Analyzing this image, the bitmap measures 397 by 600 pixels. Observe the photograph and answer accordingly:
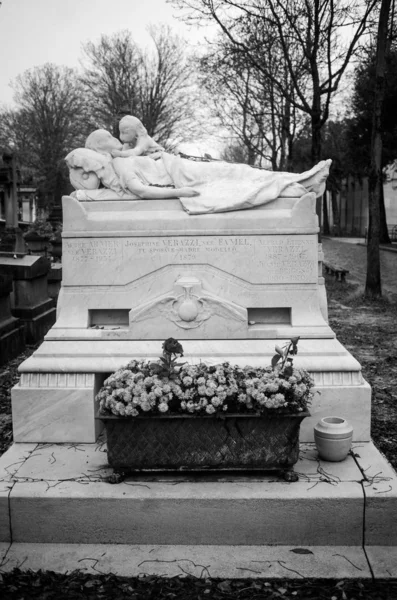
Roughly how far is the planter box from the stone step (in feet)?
0.46

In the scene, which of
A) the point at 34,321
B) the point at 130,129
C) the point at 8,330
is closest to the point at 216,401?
the point at 130,129

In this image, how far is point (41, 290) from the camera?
11797 millimetres

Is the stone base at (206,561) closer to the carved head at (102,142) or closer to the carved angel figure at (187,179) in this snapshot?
the carved angel figure at (187,179)

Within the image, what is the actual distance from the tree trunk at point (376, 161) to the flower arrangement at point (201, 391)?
11.0 m

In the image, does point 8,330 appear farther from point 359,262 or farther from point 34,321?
point 359,262

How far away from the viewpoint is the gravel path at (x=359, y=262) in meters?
18.4

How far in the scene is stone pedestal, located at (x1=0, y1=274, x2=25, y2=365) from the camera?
30.9 ft

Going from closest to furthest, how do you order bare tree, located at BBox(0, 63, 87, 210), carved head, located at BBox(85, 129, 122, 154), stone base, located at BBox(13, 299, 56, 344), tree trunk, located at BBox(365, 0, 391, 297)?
carved head, located at BBox(85, 129, 122, 154)
stone base, located at BBox(13, 299, 56, 344)
tree trunk, located at BBox(365, 0, 391, 297)
bare tree, located at BBox(0, 63, 87, 210)

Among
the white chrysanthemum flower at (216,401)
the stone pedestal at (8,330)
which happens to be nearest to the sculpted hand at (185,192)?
the white chrysanthemum flower at (216,401)

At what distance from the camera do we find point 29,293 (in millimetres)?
11156

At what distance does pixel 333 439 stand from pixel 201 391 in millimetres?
1038

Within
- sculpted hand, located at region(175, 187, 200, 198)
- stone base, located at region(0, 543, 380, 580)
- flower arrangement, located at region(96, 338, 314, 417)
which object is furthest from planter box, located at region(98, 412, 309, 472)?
sculpted hand, located at region(175, 187, 200, 198)

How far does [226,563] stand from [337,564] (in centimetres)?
63

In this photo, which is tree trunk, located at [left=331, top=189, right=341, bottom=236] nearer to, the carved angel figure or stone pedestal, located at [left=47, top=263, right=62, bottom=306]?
stone pedestal, located at [left=47, top=263, right=62, bottom=306]
